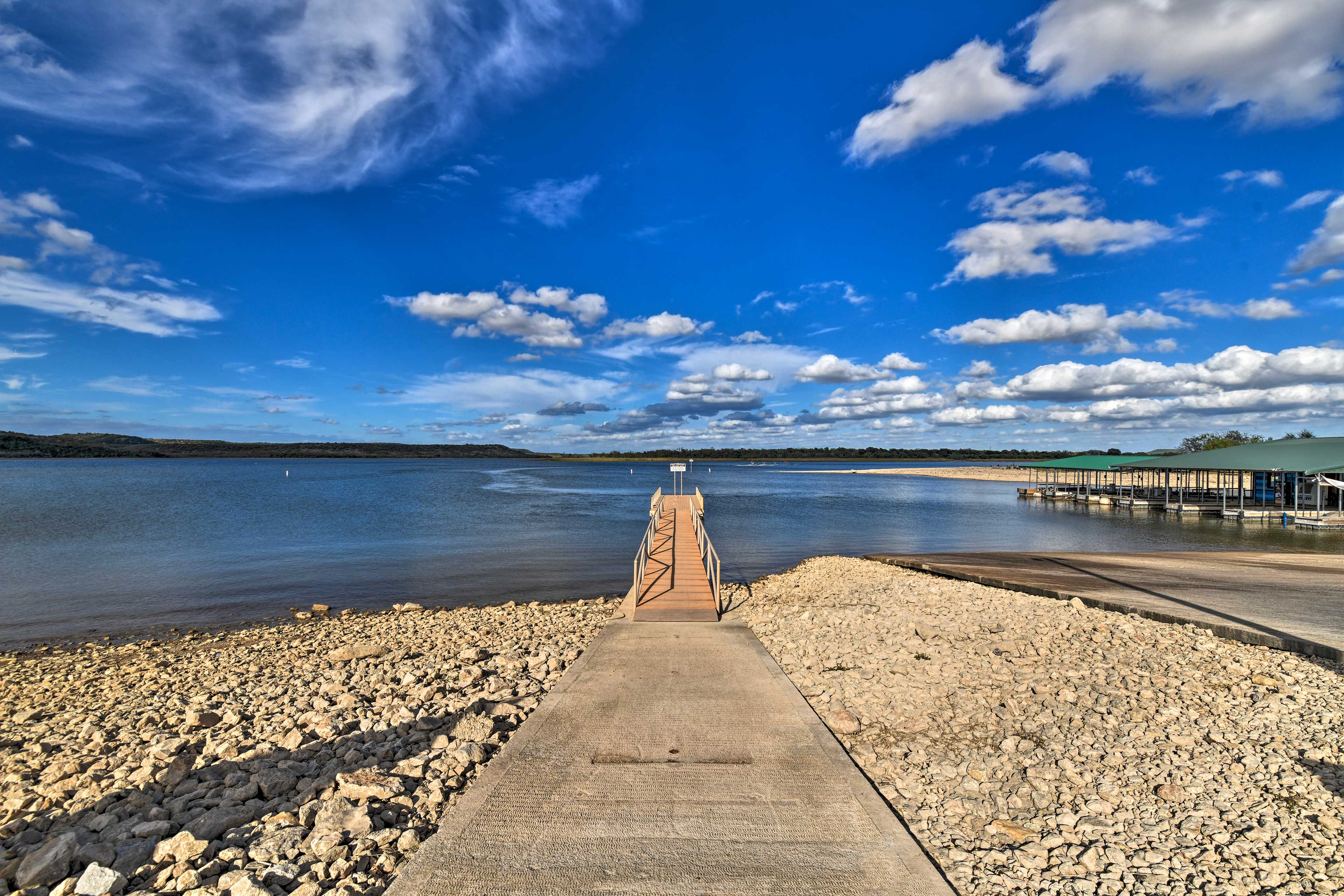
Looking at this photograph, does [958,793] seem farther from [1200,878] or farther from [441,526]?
[441,526]

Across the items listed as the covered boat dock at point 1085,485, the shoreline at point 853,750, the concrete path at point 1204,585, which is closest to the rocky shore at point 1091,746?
the shoreline at point 853,750

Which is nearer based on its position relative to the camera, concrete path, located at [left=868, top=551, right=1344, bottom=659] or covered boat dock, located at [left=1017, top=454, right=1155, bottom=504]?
concrete path, located at [left=868, top=551, right=1344, bottom=659]

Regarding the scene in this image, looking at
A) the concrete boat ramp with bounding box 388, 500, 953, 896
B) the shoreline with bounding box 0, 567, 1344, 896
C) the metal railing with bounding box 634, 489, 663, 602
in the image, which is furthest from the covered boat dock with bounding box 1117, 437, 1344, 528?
the concrete boat ramp with bounding box 388, 500, 953, 896

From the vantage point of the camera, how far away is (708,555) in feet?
60.4

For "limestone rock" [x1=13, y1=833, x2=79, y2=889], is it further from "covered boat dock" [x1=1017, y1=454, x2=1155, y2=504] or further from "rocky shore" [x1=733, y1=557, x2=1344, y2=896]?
"covered boat dock" [x1=1017, y1=454, x2=1155, y2=504]

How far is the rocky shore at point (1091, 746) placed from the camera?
395 centimetres

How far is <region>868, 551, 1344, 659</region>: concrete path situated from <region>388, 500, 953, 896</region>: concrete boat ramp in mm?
7528

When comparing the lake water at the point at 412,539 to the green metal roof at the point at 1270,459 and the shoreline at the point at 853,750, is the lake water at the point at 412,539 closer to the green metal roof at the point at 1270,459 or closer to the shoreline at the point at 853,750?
the green metal roof at the point at 1270,459

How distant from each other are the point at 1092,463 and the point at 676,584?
53514mm

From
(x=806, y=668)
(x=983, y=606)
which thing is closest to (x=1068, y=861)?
(x=806, y=668)

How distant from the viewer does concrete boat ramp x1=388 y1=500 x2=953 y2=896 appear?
3607 millimetres

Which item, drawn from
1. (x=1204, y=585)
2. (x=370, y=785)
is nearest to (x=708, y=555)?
(x=1204, y=585)

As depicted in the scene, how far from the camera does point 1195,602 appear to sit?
11.1 m

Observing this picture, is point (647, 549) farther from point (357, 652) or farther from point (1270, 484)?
point (1270, 484)
